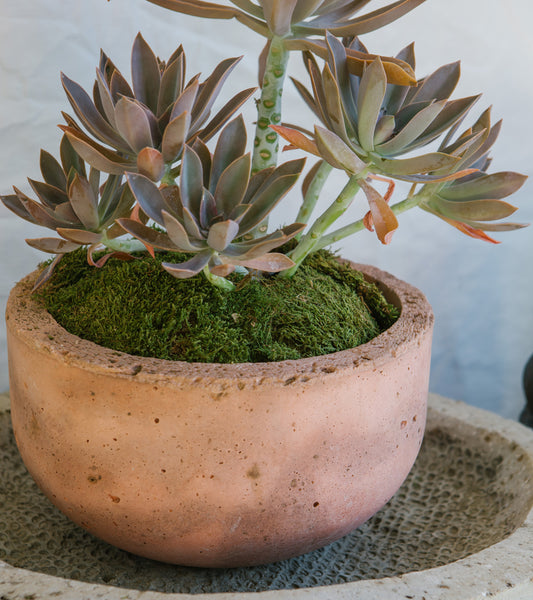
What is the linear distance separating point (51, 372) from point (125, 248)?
17cm

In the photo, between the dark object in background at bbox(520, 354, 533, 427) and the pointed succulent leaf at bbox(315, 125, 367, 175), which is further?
the dark object in background at bbox(520, 354, 533, 427)

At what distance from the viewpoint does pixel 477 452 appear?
3.32 ft

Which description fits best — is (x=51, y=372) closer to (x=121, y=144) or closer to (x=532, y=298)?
(x=121, y=144)

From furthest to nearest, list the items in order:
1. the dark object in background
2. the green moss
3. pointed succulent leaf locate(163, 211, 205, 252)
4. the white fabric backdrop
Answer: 1. the dark object in background
2. the white fabric backdrop
3. the green moss
4. pointed succulent leaf locate(163, 211, 205, 252)

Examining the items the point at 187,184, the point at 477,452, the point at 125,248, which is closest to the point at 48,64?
the point at 125,248

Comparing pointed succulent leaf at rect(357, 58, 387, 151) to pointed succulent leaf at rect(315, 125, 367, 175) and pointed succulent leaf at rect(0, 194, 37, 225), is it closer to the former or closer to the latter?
pointed succulent leaf at rect(315, 125, 367, 175)

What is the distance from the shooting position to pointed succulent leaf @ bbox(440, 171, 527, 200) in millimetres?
719

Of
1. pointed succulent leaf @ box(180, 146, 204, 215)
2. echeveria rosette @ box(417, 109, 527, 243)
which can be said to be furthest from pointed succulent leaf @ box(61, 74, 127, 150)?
echeveria rosette @ box(417, 109, 527, 243)

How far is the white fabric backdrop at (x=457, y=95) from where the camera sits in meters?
1.19

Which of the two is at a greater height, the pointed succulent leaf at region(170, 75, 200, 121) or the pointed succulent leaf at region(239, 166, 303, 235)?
the pointed succulent leaf at region(170, 75, 200, 121)

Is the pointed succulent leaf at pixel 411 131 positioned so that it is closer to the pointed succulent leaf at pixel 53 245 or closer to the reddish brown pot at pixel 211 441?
the reddish brown pot at pixel 211 441

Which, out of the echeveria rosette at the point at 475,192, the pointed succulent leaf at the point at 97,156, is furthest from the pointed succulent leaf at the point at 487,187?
the pointed succulent leaf at the point at 97,156

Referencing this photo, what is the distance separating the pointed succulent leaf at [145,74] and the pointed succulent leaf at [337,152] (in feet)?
0.64

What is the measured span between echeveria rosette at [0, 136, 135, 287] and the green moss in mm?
40
